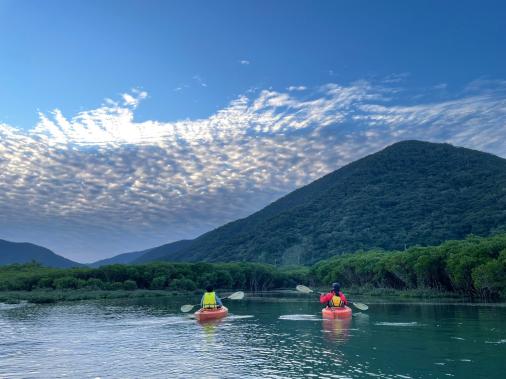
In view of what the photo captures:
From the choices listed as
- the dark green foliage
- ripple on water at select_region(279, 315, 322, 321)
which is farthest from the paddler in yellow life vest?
Answer: the dark green foliage

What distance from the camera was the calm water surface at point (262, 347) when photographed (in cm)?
2434

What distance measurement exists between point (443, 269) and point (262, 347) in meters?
56.3

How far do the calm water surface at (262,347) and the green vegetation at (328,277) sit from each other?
20.4m

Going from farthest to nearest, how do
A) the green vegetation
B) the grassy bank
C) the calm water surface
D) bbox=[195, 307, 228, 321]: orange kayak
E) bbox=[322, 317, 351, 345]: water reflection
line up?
the grassy bank < the green vegetation < bbox=[195, 307, 228, 321]: orange kayak < bbox=[322, 317, 351, 345]: water reflection < the calm water surface

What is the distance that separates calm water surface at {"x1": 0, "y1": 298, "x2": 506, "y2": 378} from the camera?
79.9ft

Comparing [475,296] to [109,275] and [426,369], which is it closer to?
[426,369]

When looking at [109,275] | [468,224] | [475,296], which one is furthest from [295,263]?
[475,296]

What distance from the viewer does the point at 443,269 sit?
78.6 meters

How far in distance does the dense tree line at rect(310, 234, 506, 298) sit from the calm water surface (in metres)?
15.5

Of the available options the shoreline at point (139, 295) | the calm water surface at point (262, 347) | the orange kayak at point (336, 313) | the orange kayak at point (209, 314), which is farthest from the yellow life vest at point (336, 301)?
the shoreline at point (139, 295)

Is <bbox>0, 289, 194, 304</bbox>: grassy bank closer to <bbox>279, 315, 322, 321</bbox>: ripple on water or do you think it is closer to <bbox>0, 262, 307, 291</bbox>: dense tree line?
<bbox>0, 262, 307, 291</bbox>: dense tree line

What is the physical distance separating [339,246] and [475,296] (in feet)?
360

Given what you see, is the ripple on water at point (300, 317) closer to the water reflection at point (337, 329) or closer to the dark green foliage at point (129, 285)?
the water reflection at point (337, 329)

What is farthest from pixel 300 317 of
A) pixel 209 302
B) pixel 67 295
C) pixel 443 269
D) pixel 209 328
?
pixel 67 295
